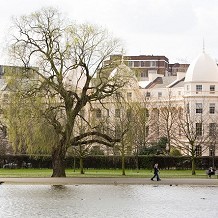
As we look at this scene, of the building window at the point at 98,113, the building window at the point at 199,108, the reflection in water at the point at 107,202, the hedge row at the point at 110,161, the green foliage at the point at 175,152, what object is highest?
the building window at the point at 199,108

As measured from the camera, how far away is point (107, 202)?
33.6m

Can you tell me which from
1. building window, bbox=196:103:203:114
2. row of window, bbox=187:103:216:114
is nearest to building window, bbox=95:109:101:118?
row of window, bbox=187:103:216:114

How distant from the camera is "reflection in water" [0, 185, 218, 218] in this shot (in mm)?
28469

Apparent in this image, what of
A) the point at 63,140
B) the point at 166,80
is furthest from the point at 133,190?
the point at 166,80

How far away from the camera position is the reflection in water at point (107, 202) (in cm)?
2847

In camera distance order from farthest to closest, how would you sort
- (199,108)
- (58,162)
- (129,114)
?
(199,108) → (129,114) → (58,162)

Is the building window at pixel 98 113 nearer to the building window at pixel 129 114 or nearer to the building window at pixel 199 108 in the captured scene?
the building window at pixel 129 114

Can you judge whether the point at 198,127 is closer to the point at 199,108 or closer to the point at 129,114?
the point at 199,108

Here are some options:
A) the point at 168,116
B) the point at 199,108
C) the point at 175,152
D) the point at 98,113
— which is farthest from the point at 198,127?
the point at 98,113

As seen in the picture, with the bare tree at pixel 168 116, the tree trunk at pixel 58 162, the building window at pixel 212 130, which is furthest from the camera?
the bare tree at pixel 168 116

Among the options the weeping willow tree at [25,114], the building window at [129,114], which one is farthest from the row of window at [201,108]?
the weeping willow tree at [25,114]

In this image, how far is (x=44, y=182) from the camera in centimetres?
5044

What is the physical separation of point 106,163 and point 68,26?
26584mm

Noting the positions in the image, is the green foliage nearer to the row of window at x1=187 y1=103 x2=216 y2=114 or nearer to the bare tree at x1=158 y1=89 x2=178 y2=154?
the bare tree at x1=158 y1=89 x2=178 y2=154
